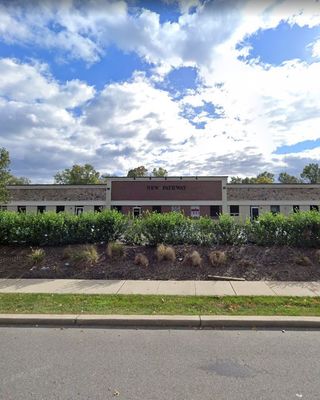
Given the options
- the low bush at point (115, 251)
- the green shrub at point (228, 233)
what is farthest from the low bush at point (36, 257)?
the green shrub at point (228, 233)

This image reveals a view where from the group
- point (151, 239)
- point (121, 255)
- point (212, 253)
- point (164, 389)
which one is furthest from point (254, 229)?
point (164, 389)

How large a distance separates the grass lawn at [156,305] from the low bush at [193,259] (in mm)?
2501

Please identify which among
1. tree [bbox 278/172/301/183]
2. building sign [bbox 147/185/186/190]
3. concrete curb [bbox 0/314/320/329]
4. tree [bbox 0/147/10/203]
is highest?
tree [bbox 278/172/301/183]

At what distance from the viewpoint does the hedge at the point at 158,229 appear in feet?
36.6

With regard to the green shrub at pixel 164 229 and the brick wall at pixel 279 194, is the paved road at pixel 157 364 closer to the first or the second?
the green shrub at pixel 164 229

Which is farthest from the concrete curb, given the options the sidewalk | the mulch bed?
the mulch bed

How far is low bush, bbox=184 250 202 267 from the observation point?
9.89 m

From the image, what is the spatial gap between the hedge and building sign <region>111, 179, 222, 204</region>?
110 feet

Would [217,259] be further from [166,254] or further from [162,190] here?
[162,190]

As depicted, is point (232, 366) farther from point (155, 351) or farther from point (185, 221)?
point (185, 221)

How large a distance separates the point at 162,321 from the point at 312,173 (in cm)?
9481

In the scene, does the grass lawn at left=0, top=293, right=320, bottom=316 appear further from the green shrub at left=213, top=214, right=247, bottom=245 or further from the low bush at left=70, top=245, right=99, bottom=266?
the green shrub at left=213, top=214, right=247, bottom=245

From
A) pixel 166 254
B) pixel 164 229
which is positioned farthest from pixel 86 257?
pixel 164 229

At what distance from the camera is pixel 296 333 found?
223 inches
